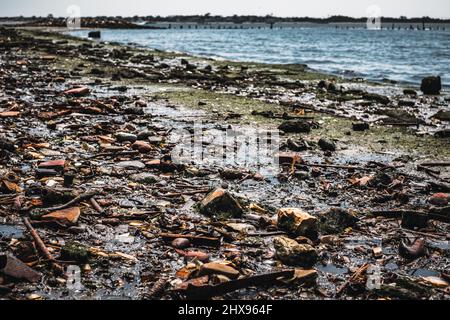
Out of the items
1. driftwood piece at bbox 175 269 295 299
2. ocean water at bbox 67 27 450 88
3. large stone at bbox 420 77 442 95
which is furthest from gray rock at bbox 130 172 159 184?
ocean water at bbox 67 27 450 88

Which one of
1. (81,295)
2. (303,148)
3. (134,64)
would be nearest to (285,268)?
(81,295)

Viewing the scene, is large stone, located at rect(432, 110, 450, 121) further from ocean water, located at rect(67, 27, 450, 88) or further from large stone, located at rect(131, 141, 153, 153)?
ocean water, located at rect(67, 27, 450, 88)

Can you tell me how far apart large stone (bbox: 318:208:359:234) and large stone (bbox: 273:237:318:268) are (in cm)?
60

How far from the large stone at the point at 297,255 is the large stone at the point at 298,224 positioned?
1.12 feet

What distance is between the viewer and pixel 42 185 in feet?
15.0

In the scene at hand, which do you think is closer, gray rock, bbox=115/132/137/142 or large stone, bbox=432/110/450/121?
gray rock, bbox=115/132/137/142

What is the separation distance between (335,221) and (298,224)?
1.66 feet

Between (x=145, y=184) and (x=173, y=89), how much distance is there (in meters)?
8.33

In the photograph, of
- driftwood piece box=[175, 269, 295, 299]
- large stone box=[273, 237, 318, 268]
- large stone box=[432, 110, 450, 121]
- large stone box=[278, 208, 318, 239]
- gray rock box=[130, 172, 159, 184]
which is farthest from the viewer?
large stone box=[432, 110, 450, 121]

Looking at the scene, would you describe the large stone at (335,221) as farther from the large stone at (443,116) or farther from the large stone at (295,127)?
the large stone at (443,116)

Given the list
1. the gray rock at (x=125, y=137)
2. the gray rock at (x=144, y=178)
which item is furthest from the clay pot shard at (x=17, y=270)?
the gray rock at (x=125, y=137)

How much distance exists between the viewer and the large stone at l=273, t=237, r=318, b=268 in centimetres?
329

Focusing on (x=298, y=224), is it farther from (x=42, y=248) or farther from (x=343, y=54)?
(x=343, y=54)
